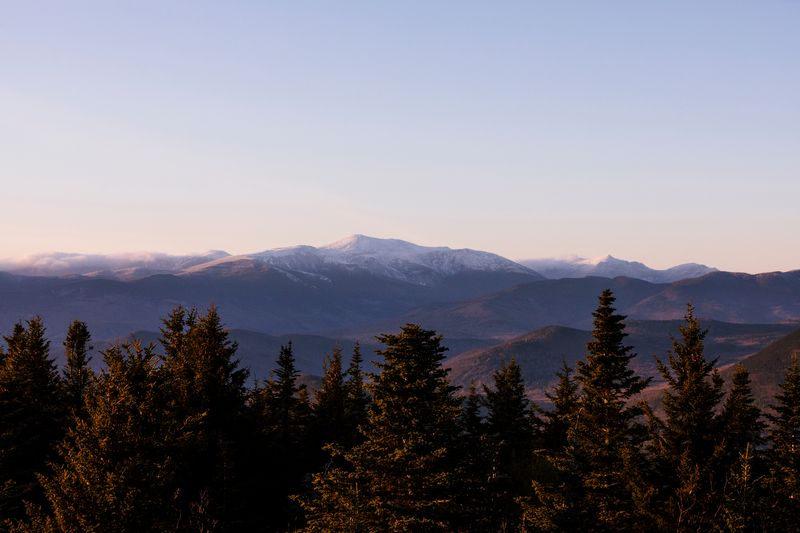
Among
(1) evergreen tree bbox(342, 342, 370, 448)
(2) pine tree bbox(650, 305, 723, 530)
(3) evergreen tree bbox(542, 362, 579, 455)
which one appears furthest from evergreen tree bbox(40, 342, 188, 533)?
(3) evergreen tree bbox(542, 362, 579, 455)

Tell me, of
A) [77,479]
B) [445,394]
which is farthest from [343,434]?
[77,479]

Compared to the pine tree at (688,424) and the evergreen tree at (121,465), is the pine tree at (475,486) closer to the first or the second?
the pine tree at (688,424)

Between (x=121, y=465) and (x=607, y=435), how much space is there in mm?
21756

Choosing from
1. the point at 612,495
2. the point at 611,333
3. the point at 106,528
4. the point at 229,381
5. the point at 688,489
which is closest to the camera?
the point at 106,528

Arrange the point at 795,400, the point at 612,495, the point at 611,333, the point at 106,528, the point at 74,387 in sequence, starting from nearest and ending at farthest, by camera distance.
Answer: the point at 106,528
the point at 612,495
the point at 611,333
the point at 795,400
the point at 74,387

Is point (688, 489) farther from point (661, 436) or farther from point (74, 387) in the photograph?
point (74, 387)

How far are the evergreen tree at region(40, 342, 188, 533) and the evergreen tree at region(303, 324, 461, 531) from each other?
6064 mm

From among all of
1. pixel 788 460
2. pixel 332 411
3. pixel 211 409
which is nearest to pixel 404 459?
pixel 211 409

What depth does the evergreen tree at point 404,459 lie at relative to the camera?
2733 cm

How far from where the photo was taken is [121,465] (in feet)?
82.3

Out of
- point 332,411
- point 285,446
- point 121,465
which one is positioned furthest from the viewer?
point 332,411

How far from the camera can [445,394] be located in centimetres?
2958

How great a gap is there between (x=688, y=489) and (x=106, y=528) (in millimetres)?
19538

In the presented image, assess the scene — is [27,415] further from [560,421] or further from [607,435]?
[560,421]
